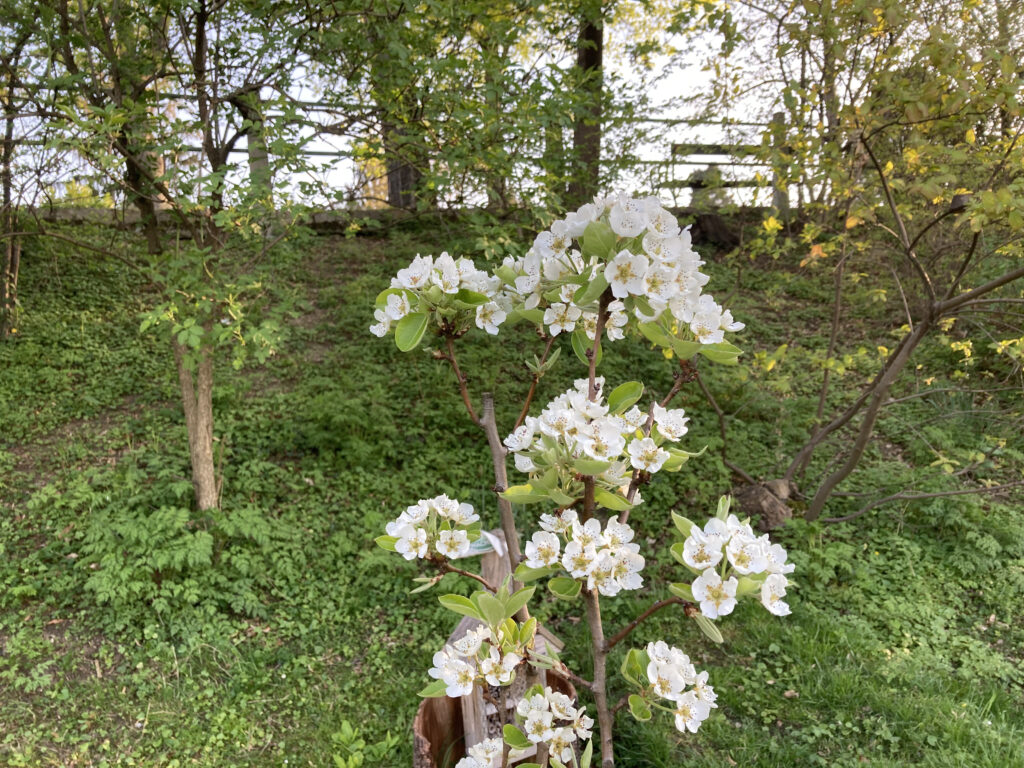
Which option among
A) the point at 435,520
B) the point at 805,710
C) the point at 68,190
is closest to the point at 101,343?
the point at 68,190

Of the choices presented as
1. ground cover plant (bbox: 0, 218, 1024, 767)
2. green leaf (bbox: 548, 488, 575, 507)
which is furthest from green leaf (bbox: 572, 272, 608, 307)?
ground cover plant (bbox: 0, 218, 1024, 767)

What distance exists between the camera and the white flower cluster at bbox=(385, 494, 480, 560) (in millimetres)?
1242

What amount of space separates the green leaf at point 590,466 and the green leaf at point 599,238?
335mm

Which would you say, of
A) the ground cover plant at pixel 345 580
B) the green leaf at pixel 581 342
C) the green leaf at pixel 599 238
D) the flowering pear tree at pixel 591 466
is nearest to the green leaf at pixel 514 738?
the flowering pear tree at pixel 591 466

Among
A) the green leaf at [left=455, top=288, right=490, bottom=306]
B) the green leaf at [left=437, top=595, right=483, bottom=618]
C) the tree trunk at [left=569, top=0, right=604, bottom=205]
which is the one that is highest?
the tree trunk at [left=569, top=0, right=604, bottom=205]

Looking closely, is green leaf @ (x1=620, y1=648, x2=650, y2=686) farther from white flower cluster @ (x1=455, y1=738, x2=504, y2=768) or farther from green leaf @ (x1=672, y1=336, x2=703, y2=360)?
green leaf @ (x1=672, y1=336, x2=703, y2=360)

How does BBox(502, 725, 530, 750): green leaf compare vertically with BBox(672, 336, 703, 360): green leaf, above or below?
below

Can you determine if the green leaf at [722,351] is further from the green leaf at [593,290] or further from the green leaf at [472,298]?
the green leaf at [472,298]

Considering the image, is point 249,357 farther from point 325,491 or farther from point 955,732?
point 955,732

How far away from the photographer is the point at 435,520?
4.22ft

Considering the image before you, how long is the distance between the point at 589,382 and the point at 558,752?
0.71m

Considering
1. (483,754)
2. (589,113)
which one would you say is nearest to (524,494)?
(483,754)

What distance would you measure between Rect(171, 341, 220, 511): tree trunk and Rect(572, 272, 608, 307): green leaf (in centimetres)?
284

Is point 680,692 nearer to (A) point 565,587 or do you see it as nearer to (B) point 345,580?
(A) point 565,587
